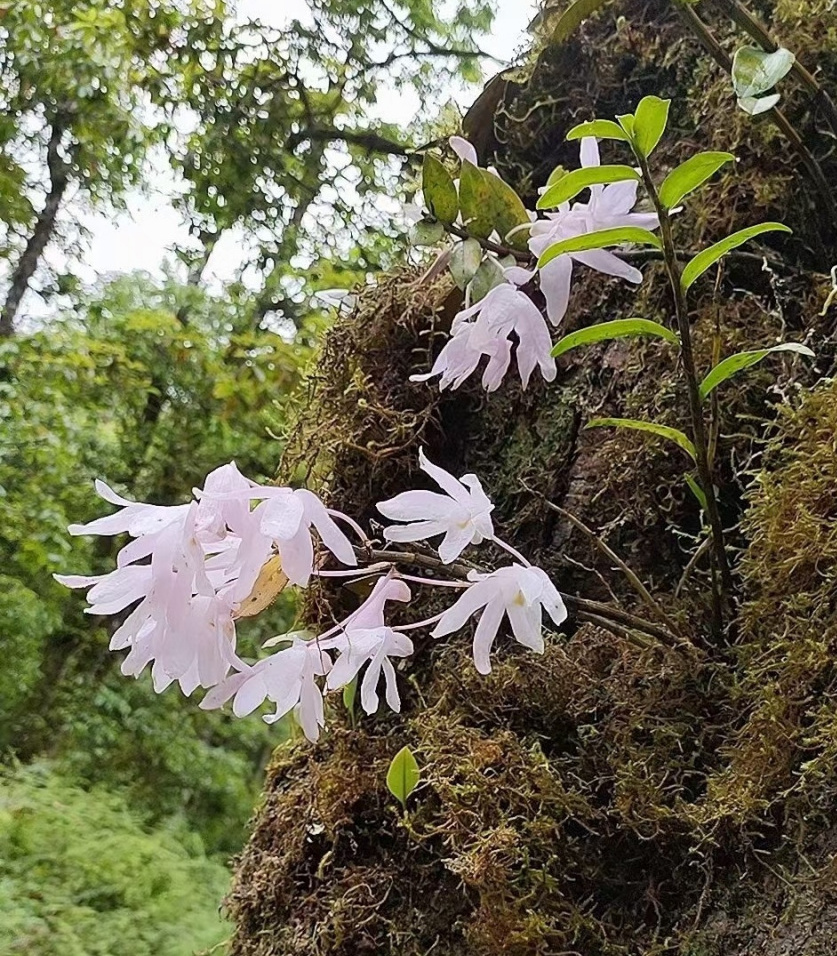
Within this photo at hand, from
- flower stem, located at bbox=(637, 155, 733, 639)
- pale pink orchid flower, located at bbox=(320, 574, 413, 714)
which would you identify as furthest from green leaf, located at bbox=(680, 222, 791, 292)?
pale pink orchid flower, located at bbox=(320, 574, 413, 714)

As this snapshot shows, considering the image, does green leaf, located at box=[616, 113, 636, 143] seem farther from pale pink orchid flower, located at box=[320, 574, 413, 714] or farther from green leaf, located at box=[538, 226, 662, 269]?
pale pink orchid flower, located at box=[320, 574, 413, 714]

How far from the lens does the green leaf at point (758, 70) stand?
0.46 metres

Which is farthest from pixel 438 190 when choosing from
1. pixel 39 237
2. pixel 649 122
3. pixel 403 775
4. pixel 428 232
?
pixel 39 237

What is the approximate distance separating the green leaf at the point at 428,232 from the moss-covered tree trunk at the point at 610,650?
0.17m

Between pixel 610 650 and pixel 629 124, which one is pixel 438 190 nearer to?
pixel 629 124

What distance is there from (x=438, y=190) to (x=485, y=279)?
6 cm

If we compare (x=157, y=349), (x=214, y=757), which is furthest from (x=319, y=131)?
(x=214, y=757)

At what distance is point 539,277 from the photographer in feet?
1.51

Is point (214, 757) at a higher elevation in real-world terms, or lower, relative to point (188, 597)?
lower

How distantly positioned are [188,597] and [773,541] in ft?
1.03

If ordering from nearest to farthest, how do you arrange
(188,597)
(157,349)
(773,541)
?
1. (188,597)
2. (773,541)
3. (157,349)

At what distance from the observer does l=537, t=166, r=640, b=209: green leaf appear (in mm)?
398

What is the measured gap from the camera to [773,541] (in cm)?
47

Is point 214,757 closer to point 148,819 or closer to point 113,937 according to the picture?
point 148,819
